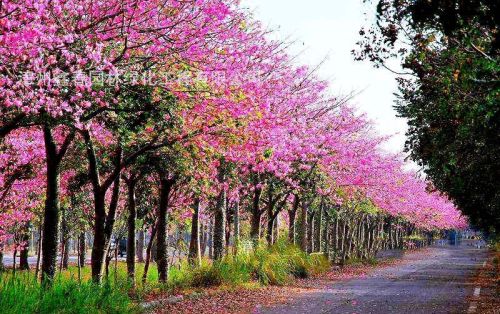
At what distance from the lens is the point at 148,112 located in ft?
41.2

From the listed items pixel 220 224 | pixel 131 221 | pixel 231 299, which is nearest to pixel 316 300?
pixel 231 299

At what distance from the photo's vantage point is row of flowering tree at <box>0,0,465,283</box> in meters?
9.36

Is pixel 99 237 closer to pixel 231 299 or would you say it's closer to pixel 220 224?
pixel 231 299

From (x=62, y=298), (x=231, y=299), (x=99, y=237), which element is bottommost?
(x=231, y=299)

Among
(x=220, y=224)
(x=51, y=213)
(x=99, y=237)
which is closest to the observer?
(x=51, y=213)

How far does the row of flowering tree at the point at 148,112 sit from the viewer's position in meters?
9.36

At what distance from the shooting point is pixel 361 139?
31.2 metres

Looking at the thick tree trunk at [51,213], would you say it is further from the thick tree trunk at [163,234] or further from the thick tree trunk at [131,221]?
the thick tree trunk at [163,234]

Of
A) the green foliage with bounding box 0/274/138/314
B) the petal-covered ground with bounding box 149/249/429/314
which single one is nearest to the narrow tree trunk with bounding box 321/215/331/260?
the petal-covered ground with bounding box 149/249/429/314

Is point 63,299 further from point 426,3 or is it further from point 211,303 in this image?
point 426,3

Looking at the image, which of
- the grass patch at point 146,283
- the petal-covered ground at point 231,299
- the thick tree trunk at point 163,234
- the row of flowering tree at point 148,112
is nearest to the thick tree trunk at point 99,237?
the row of flowering tree at point 148,112

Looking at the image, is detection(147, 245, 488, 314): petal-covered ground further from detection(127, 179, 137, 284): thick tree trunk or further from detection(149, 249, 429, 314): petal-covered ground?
detection(127, 179, 137, 284): thick tree trunk

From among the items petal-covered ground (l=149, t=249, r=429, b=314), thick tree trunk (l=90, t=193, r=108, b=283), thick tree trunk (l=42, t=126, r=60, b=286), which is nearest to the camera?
petal-covered ground (l=149, t=249, r=429, b=314)

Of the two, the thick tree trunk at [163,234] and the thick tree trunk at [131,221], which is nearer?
the thick tree trunk at [163,234]
